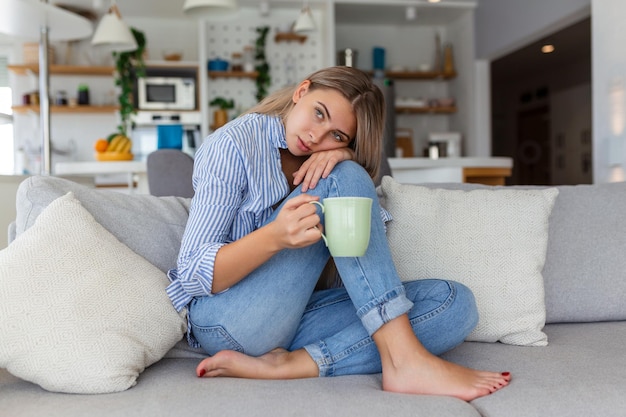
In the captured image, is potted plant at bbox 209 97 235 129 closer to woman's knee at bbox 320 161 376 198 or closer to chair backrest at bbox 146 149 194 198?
chair backrest at bbox 146 149 194 198

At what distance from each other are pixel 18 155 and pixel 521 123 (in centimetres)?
748

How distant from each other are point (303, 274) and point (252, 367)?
0.67ft

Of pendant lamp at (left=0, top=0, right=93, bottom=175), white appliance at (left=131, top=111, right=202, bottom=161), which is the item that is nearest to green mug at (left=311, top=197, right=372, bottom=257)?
pendant lamp at (left=0, top=0, right=93, bottom=175)

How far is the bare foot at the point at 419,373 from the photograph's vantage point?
3.90 ft

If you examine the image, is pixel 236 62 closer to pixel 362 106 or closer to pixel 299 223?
pixel 362 106

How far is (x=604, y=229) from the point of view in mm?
1773

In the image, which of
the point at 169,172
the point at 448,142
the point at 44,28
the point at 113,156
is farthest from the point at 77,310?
the point at 448,142

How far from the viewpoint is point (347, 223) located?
1.03m

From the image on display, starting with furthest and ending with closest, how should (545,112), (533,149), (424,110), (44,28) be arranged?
(533,149) < (545,112) < (424,110) < (44,28)

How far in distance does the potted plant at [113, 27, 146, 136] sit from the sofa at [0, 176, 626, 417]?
433 cm

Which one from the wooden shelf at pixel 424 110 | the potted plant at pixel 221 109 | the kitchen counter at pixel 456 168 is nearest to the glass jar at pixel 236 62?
the potted plant at pixel 221 109

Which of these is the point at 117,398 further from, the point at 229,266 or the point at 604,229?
the point at 604,229

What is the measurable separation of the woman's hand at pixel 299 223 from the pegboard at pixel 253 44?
16.8ft

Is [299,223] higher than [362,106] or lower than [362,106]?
lower
